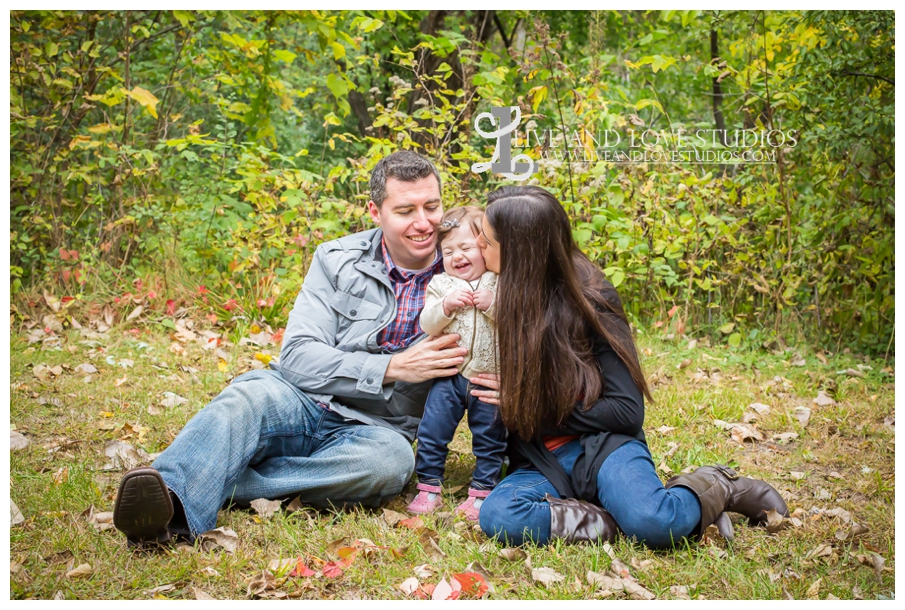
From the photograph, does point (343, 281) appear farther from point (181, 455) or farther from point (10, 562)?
point (10, 562)

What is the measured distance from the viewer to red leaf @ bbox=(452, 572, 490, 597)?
2410mm

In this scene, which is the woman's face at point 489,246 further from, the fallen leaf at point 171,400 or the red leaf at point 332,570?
the fallen leaf at point 171,400

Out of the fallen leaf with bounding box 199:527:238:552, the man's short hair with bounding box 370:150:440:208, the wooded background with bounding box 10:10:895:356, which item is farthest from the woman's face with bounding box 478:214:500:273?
the wooded background with bounding box 10:10:895:356

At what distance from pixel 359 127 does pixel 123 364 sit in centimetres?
684

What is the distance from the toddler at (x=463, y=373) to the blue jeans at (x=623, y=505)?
8.6 inches

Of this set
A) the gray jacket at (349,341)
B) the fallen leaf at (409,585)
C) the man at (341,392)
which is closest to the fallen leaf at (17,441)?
the man at (341,392)

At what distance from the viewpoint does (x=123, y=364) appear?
511cm

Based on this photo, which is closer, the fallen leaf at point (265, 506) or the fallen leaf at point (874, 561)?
the fallen leaf at point (874, 561)

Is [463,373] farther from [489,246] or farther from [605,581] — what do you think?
[605,581]

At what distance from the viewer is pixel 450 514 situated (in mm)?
3037

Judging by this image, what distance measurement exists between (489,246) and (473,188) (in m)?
4.45

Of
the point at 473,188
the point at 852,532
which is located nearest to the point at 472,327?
the point at 852,532

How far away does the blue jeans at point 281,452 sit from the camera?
2795mm
